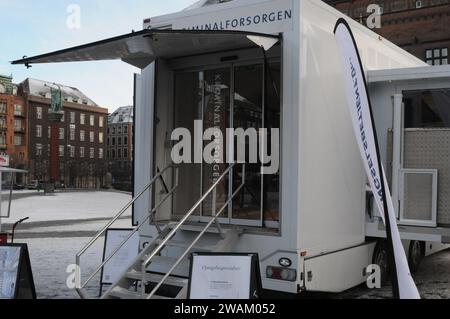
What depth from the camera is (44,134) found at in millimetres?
87812

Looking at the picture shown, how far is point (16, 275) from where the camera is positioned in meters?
5.09

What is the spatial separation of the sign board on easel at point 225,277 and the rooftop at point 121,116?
331 ft

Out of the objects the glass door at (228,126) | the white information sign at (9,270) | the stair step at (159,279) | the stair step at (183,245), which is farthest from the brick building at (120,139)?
the stair step at (159,279)

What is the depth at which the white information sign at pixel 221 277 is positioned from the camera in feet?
14.9

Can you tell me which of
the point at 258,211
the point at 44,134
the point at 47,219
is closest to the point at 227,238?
the point at 258,211

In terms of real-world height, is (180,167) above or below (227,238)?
above

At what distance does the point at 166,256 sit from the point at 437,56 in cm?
3163

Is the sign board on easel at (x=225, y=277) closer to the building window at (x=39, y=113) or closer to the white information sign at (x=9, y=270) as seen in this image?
the white information sign at (x=9, y=270)

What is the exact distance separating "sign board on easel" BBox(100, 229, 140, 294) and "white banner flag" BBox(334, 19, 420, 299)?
10.5 feet

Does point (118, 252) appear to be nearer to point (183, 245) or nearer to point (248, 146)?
point (183, 245)

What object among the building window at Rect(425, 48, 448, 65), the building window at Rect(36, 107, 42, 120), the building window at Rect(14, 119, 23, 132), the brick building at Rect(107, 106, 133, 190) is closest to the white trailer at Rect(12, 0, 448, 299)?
the building window at Rect(425, 48, 448, 65)

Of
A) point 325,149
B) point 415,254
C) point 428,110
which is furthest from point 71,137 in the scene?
point 325,149
